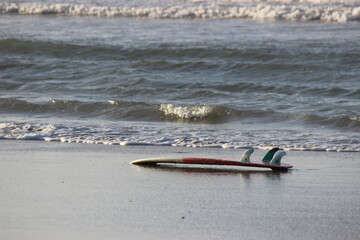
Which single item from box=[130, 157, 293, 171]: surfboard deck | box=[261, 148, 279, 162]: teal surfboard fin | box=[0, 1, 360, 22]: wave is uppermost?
box=[0, 1, 360, 22]: wave

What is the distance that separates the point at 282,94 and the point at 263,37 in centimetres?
681

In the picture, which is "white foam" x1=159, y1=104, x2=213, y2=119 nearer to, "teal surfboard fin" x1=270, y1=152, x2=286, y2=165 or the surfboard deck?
the surfboard deck

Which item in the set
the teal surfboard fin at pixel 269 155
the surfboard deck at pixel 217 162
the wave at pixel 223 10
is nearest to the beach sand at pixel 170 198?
the surfboard deck at pixel 217 162

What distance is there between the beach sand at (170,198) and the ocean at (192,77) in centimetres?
123

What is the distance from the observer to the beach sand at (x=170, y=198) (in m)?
5.25

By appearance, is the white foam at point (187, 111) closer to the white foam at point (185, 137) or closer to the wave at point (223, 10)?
the white foam at point (185, 137)

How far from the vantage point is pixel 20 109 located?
37.8ft

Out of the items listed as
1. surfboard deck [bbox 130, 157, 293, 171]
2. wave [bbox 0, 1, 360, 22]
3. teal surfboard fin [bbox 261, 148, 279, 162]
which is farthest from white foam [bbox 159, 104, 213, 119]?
wave [bbox 0, 1, 360, 22]

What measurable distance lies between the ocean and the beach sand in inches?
48.5

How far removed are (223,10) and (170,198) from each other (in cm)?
2002

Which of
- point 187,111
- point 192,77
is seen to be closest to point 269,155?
point 187,111

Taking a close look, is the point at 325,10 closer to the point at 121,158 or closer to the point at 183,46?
the point at 183,46

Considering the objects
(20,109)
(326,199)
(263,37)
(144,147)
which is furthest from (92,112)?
(263,37)

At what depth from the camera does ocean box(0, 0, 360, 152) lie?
967 cm
